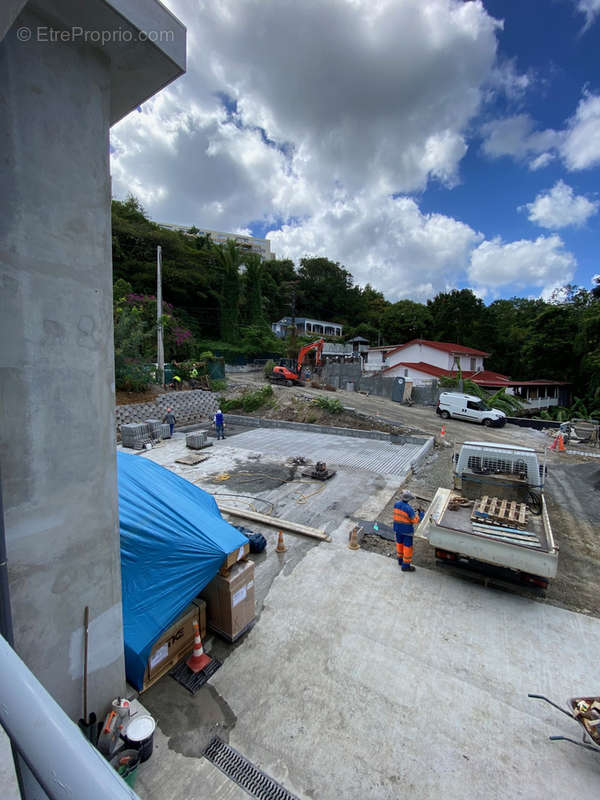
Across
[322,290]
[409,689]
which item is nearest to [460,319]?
[322,290]

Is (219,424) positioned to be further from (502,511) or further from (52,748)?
(52,748)

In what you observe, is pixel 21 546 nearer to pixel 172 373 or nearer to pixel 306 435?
pixel 306 435

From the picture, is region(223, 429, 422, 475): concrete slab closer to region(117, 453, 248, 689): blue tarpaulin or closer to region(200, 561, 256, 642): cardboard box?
region(200, 561, 256, 642): cardboard box

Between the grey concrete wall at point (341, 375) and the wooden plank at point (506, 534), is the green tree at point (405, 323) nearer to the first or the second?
the grey concrete wall at point (341, 375)

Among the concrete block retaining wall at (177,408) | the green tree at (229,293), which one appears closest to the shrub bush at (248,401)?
the concrete block retaining wall at (177,408)

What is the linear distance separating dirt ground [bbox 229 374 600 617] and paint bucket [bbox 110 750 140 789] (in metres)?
4.74

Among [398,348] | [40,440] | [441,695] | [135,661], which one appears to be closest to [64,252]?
[40,440]

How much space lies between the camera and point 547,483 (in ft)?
37.8

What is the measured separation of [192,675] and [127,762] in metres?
1.25

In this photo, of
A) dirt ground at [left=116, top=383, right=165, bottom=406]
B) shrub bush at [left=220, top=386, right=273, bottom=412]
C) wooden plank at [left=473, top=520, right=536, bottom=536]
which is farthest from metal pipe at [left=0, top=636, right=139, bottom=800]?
shrub bush at [left=220, top=386, right=273, bottom=412]

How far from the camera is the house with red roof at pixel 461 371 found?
100 ft

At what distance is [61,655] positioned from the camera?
9.86 feet

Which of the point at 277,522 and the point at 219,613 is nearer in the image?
the point at 219,613

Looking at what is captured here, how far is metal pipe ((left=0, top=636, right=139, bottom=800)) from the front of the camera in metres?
0.70
